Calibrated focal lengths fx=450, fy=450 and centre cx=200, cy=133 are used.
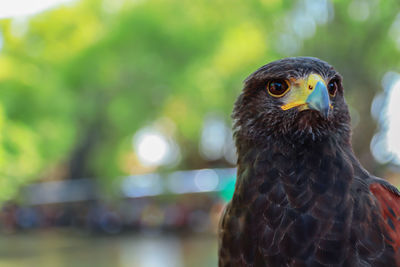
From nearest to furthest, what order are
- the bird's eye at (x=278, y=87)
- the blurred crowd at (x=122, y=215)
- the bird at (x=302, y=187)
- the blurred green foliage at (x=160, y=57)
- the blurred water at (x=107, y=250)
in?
the bird at (x=302, y=187) → the bird's eye at (x=278, y=87) → the blurred water at (x=107, y=250) → the blurred green foliage at (x=160, y=57) → the blurred crowd at (x=122, y=215)

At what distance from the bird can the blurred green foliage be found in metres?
6.49

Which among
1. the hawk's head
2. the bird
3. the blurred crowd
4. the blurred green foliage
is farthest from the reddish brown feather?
the blurred crowd

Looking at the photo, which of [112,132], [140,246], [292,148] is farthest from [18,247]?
[292,148]

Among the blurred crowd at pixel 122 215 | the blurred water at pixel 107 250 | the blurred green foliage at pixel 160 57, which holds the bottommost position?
the blurred water at pixel 107 250

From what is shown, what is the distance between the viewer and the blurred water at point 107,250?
7590mm

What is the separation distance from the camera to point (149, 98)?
10789 millimetres

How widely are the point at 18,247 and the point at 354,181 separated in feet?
32.3

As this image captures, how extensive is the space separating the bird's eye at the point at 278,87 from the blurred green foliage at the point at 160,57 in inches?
257

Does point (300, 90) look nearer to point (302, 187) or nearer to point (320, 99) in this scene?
point (320, 99)

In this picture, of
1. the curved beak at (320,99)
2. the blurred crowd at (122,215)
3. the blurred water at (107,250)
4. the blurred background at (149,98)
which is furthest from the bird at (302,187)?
the blurred crowd at (122,215)

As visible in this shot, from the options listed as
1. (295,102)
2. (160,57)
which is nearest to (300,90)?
(295,102)

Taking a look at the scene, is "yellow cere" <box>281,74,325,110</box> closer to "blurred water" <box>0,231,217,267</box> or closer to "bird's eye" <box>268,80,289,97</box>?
"bird's eye" <box>268,80,289,97</box>

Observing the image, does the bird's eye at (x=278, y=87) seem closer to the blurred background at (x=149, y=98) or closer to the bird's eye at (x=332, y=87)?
the bird's eye at (x=332, y=87)

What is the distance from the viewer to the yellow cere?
1427 millimetres
